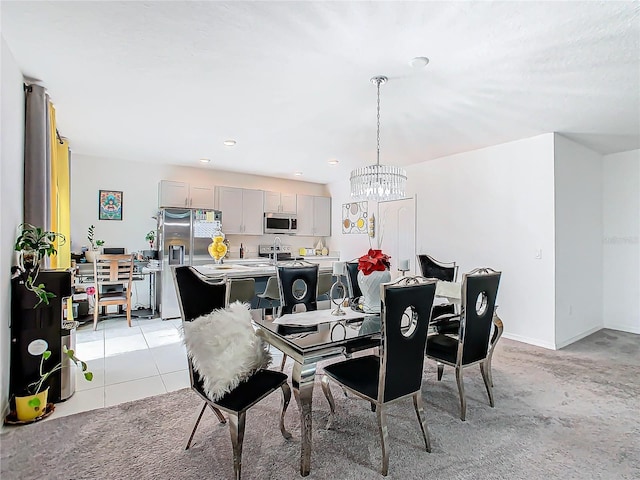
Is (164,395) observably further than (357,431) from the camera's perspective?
Yes

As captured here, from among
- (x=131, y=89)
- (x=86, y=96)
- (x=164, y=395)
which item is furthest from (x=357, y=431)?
(x=86, y=96)

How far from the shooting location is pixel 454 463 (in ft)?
6.33

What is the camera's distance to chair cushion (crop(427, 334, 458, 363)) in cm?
252

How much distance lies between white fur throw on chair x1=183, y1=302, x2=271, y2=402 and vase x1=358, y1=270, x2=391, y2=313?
1.02 meters

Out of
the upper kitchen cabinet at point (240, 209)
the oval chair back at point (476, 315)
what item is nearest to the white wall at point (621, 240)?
the oval chair back at point (476, 315)

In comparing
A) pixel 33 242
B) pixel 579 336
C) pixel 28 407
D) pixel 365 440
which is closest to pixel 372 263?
pixel 365 440

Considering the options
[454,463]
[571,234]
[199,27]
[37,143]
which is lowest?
[454,463]

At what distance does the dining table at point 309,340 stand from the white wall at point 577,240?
300cm

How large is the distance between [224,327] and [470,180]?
420cm

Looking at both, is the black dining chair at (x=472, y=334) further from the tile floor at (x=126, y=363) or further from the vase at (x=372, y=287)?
the tile floor at (x=126, y=363)

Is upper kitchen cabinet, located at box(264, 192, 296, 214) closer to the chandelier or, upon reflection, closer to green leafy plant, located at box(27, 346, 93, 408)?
the chandelier

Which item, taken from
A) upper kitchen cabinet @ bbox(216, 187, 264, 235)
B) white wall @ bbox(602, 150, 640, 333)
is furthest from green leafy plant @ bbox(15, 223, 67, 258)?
white wall @ bbox(602, 150, 640, 333)

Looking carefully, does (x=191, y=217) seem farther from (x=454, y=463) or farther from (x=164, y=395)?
(x=454, y=463)

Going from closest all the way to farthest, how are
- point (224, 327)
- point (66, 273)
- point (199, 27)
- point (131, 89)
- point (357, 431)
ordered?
point (224, 327)
point (199, 27)
point (357, 431)
point (66, 273)
point (131, 89)
